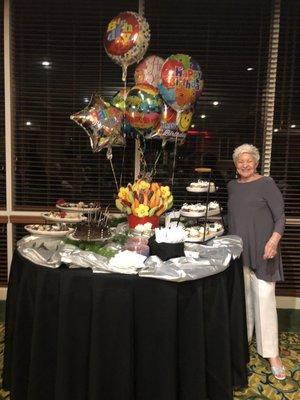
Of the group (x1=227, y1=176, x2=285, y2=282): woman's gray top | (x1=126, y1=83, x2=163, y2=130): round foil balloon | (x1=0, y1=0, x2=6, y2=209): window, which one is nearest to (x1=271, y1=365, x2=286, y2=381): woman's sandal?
(x1=227, y1=176, x2=285, y2=282): woman's gray top

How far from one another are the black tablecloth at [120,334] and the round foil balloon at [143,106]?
114 centimetres

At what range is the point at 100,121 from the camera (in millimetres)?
2408

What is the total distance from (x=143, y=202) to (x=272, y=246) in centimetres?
83

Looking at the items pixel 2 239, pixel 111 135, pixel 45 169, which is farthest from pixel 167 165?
pixel 2 239

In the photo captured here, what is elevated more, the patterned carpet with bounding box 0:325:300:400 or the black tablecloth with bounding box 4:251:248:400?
the black tablecloth with bounding box 4:251:248:400

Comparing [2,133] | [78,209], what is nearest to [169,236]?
[78,209]

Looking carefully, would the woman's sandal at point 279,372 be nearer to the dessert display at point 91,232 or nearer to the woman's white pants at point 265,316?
the woman's white pants at point 265,316

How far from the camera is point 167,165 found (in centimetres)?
318

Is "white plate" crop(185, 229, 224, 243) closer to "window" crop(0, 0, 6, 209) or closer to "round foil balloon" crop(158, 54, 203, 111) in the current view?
"round foil balloon" crop(158, 54, 203, 111)

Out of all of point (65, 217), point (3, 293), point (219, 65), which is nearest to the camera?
point (65, 217)

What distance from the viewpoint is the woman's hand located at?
228cm

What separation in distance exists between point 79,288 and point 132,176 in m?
1.69

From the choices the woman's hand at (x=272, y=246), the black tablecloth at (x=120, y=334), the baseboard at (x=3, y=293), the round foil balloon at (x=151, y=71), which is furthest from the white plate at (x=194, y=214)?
the baseboard at (x=3, y=293)

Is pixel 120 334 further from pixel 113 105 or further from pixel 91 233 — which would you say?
pixel 113 105
